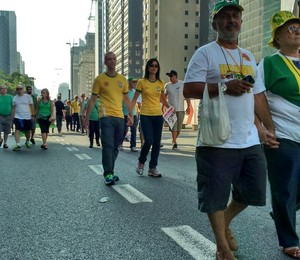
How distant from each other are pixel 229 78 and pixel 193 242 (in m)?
1.42

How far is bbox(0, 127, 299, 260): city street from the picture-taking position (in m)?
3.52

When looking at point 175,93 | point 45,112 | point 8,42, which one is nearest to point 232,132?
point 175,93

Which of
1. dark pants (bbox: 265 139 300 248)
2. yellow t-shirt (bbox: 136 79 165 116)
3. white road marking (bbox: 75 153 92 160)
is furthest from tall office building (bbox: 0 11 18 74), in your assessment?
dark pants (bbox: 265 139 300 248)

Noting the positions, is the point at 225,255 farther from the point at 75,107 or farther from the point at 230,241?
the point at 75,107

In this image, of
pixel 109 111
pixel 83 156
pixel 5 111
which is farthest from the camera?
pixel 5 111

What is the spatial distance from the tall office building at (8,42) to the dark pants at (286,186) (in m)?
181

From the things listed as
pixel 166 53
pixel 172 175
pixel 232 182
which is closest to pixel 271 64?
pixel 232 182

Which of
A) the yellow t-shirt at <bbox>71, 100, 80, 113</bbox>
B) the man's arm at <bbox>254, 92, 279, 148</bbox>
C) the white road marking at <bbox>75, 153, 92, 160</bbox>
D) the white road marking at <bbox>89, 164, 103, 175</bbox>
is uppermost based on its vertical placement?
the man's arm at <bbox>254, 92, 279, 148</bbox>

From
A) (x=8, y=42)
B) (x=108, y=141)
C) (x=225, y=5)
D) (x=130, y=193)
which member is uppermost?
(x=8, y=42)

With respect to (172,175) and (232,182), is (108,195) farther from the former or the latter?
(232,182)

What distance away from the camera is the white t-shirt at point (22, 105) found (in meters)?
12.8

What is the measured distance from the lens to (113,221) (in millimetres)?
4449

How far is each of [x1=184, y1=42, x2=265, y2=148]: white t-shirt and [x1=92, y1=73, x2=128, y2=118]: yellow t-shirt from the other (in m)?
3.58

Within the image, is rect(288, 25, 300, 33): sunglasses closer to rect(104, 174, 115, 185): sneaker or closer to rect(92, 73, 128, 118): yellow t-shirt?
rect(92, 73, 128, 118): yellow t-shirt
